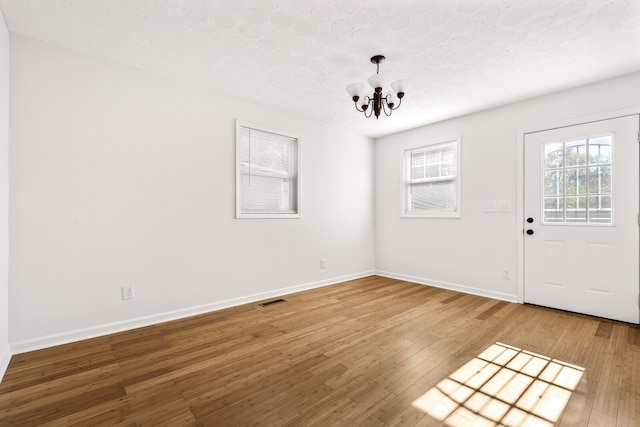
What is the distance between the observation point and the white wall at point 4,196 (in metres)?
2.16

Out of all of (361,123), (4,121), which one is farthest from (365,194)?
(4,121)

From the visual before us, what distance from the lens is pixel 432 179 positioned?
4742 millimetres

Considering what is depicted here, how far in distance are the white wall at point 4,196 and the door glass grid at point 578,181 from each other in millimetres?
5224

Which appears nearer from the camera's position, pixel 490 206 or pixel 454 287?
pixel 490 206

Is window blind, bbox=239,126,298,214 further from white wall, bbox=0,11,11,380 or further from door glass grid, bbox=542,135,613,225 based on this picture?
door glass grid, bbox=542,135,613,225

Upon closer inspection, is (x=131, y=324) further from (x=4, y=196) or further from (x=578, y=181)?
(x=578, y=181)

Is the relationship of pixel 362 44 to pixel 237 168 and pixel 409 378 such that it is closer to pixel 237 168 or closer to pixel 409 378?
pixel 237 168

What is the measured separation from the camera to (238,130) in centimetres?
367

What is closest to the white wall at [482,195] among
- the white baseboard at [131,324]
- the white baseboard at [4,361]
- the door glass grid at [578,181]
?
the door glass grid at [578,181]

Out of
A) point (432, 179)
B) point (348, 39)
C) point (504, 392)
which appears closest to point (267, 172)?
point (348, 39)

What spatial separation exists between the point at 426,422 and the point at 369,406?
0.31m

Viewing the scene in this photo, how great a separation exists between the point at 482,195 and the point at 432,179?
83 cm

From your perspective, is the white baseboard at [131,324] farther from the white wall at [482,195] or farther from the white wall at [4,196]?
the white wall at [482,195]

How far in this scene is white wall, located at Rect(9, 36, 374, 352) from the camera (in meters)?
2.46
